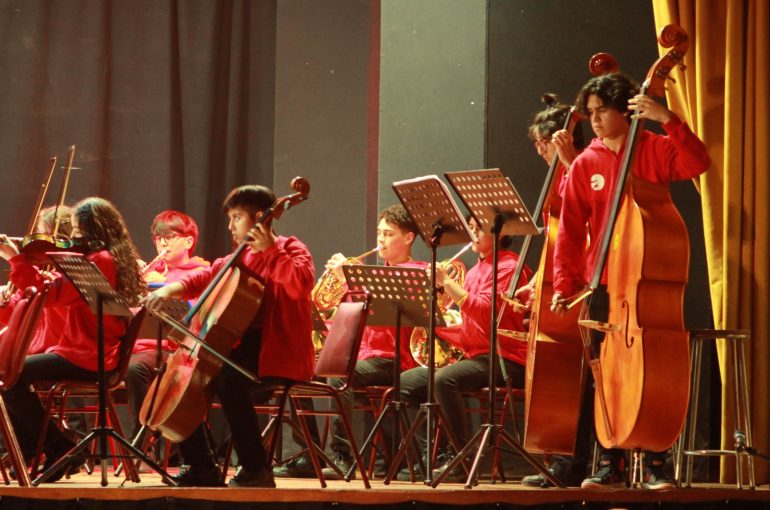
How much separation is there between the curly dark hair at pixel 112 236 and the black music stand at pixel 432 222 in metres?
1.32

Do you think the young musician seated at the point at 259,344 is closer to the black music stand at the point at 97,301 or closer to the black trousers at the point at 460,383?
the black music stand at the point at 97,301

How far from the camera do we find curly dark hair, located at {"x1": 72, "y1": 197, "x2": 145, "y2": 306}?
187 inches

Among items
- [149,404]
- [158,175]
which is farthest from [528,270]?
[158,175]

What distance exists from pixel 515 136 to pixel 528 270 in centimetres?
83

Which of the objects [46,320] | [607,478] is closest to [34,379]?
[46,320]

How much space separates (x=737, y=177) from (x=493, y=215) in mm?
1503

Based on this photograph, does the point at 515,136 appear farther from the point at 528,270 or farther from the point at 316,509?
the point at 316,509

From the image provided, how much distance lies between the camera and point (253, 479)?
3.99 m

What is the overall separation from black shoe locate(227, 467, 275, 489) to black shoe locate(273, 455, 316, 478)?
1.52 meters

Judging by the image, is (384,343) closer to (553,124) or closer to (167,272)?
(167,272)

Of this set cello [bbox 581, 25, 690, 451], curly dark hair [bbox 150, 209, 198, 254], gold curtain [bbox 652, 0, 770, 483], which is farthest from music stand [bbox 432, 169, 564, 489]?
curly dark hair [bbox 150, 209, 198, 254]

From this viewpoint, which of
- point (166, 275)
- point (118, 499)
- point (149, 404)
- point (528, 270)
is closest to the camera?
point (118, 499)

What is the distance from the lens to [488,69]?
584 centimetres

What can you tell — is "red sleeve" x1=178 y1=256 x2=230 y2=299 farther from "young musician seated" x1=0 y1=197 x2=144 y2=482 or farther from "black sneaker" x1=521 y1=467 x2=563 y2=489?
"black sneaker" x1=521 y1=467 x2=563 y2=489
